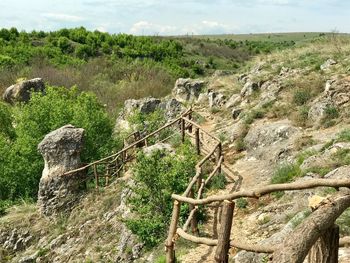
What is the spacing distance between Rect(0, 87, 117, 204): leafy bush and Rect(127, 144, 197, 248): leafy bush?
21.4 ft

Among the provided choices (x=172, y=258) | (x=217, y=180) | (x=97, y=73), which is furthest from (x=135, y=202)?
(x=97, y=73)

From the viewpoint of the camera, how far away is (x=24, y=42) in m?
51.3

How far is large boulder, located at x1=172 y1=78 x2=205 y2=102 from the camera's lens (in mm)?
29672

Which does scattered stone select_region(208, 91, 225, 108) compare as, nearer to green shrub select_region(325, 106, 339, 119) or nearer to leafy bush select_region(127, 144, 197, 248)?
green shrub select_region(325, 106, 339, 119)

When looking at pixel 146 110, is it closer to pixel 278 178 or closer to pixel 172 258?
pixel 278 178

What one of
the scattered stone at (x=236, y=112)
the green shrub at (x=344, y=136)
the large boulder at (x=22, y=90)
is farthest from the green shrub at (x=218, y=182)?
the large boulder at (x=22, y=90)

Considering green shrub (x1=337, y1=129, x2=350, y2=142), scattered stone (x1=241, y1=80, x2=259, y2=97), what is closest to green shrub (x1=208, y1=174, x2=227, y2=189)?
green shrub (x1=337, y1=129, x2=350, y2=142)

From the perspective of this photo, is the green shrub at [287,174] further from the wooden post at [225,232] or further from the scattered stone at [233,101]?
the scattered stone at [233,101]

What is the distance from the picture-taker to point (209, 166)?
46.0 feet

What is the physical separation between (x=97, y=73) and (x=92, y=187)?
25.2 meters

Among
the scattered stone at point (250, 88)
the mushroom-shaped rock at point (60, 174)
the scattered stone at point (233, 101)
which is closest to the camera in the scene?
the mushroom-shaped rock at point (60, 174)

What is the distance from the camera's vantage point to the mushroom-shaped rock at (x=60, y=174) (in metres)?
15.4

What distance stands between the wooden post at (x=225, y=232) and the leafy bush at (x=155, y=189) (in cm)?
506

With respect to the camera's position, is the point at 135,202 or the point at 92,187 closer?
the point at 135,202
